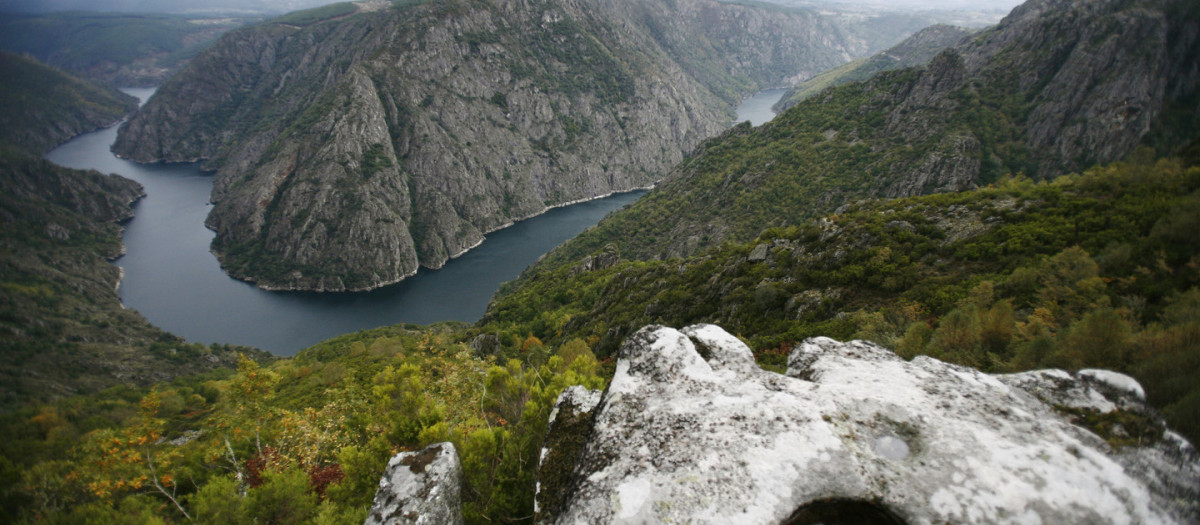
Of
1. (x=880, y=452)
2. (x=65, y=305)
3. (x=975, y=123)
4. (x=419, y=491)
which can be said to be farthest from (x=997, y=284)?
(x=65, y=305)

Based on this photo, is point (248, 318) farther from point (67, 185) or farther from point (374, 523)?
point (374, 523)

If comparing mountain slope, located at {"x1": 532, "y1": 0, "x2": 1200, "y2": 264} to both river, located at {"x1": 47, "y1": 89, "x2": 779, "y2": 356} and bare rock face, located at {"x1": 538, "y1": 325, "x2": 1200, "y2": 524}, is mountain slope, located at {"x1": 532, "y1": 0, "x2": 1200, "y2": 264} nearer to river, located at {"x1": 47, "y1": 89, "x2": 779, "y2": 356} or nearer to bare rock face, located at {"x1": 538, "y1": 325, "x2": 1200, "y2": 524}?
river, located at {"x1": 47, "y1": 89, "x2": 779, "y2": 356}

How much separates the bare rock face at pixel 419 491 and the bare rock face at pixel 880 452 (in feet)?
9.59

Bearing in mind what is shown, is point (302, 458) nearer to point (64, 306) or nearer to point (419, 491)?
point (419, 491)

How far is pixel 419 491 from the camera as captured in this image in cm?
995

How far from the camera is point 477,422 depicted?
15.8m

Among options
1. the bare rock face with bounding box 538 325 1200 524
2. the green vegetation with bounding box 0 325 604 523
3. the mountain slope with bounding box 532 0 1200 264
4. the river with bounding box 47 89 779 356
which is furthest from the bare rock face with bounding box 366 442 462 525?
the river with bounding box 47 89 779 356

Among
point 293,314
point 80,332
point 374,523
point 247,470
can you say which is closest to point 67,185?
point 80,332

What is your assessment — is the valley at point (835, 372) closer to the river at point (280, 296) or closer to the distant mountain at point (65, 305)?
the distant mountain at point (65, 305)

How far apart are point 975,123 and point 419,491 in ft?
320

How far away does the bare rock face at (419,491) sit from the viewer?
9.65 meters

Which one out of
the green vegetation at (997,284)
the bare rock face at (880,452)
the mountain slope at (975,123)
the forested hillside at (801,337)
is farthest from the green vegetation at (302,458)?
the mountain slope at (975,123)

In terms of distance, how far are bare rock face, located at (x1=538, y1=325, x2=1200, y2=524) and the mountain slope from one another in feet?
235

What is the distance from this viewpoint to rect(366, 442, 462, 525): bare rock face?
965 cm
